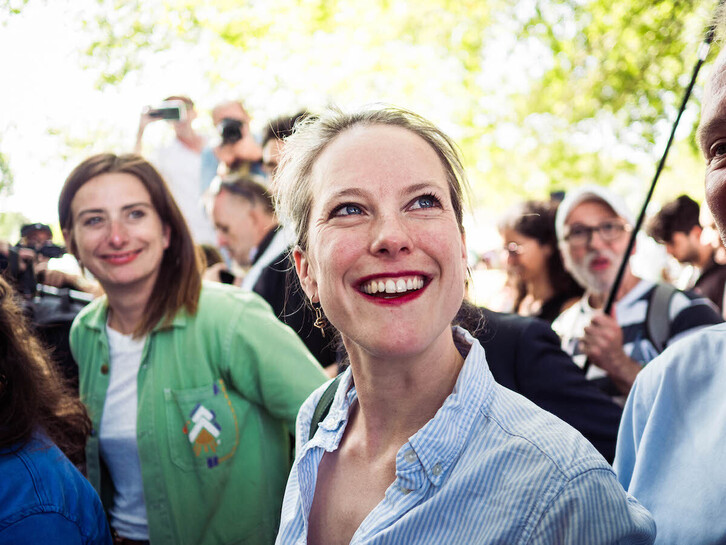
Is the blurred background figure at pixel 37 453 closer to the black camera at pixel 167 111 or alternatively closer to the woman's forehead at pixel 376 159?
the woman's forehead at pixel 376 159

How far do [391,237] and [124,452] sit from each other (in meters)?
1.80

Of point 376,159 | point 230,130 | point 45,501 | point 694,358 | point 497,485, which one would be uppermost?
point 230,130

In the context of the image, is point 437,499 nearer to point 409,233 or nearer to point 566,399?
point 409,233

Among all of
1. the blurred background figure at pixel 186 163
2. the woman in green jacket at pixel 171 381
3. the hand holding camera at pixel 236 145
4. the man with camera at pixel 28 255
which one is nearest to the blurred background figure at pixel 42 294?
the man with camera at pixel 28 255

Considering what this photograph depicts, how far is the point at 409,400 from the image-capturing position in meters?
1.62

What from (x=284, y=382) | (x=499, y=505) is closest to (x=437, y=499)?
(x=499, y=505)

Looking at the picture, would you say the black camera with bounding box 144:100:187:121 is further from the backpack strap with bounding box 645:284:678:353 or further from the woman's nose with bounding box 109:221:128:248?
the backpack strap with bounding box 645:284:678:353

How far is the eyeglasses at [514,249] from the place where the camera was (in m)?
4.62

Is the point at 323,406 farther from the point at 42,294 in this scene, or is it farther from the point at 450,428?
the point at 42,294

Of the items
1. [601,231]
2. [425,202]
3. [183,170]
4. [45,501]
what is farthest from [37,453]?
[183,170]

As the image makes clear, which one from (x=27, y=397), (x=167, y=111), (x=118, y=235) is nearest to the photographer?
(x=27, y=397)

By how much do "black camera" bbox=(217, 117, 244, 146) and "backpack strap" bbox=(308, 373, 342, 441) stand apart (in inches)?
137

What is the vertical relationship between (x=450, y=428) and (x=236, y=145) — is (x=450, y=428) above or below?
below

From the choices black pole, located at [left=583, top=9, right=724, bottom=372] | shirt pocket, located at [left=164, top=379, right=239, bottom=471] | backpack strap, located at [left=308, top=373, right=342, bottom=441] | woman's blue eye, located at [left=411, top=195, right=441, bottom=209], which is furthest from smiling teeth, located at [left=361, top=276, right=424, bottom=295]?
shirt pocket, located at [left=164, top=379, right=239, bottom=471]
